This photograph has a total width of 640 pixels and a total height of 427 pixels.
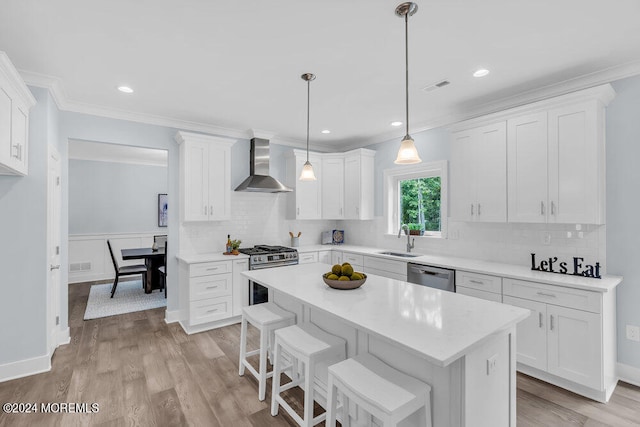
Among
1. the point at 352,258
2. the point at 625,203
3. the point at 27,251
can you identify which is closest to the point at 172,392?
the point at 27,251

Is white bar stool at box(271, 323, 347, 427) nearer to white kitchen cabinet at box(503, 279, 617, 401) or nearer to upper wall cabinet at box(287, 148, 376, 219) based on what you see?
white kitchen cabinet at box(503, 279, 617, 401)

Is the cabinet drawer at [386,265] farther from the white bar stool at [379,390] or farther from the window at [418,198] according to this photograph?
the white bar stool at [379,390]

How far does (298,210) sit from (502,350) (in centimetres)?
373

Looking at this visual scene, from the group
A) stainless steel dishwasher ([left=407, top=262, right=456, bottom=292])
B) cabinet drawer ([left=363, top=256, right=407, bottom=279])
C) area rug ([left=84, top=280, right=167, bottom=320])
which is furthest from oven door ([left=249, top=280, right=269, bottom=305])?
stainless steel dishwasher ([left=407, top=262, right=456, bottom=292])

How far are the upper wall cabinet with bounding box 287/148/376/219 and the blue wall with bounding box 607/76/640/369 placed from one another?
295 centimetres

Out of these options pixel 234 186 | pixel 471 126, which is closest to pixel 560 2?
pixel 471 126

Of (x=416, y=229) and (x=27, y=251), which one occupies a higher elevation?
(x=416, y=229)

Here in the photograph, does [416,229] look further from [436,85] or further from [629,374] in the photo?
[629,374]

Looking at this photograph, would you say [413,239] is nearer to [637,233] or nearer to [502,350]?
[637,233]

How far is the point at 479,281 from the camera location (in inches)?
122

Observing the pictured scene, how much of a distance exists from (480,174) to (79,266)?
7.69 m

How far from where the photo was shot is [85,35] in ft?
7.31

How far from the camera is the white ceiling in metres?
1.97

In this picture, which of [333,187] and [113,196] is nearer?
[333,187]
